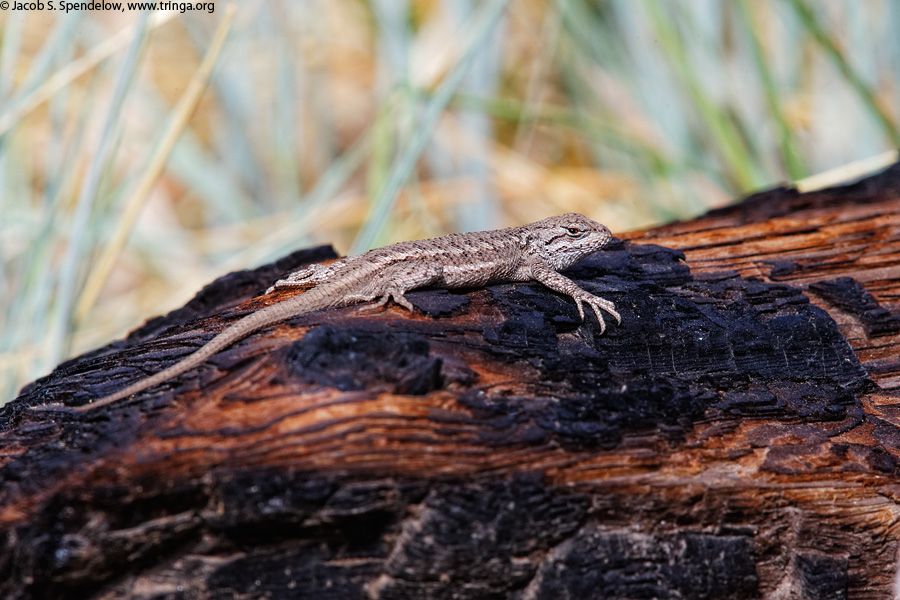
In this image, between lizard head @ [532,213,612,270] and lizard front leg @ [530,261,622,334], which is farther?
lizard head @ [532,213,612,270]

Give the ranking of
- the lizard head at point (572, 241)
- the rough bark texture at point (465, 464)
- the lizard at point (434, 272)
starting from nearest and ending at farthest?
the rough bark texture at point (465, 464), the lizard at point (434, 272), the lizard head at point (572, 241)

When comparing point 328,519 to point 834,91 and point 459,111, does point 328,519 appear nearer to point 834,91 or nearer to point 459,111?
point 459,111

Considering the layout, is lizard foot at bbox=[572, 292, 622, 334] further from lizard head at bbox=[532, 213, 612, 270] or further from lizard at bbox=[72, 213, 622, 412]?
lizard head at bbox=[532, 213, 612, 270]

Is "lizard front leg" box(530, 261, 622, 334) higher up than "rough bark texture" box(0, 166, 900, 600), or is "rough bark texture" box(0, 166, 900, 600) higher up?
"lizard front leg" box(530, 261, 622, 334)

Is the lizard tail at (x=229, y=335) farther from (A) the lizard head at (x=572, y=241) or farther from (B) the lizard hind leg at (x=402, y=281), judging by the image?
(A) the lizard head at (x=572, y=241)

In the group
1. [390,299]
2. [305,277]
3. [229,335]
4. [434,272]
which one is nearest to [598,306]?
[434,272]

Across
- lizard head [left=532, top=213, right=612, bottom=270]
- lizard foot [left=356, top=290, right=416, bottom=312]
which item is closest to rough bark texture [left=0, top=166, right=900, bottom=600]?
lizard foot [left=356, top=290, right=416, bottom=312]

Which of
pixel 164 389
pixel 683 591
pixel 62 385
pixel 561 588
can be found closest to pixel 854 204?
pixel 683 591

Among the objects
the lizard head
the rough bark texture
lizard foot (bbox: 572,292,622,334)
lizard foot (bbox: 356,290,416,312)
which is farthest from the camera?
the lizard head

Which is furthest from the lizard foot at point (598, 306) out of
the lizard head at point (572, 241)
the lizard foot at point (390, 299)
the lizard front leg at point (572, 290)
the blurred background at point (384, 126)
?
the blurred background at point (384, 126)
